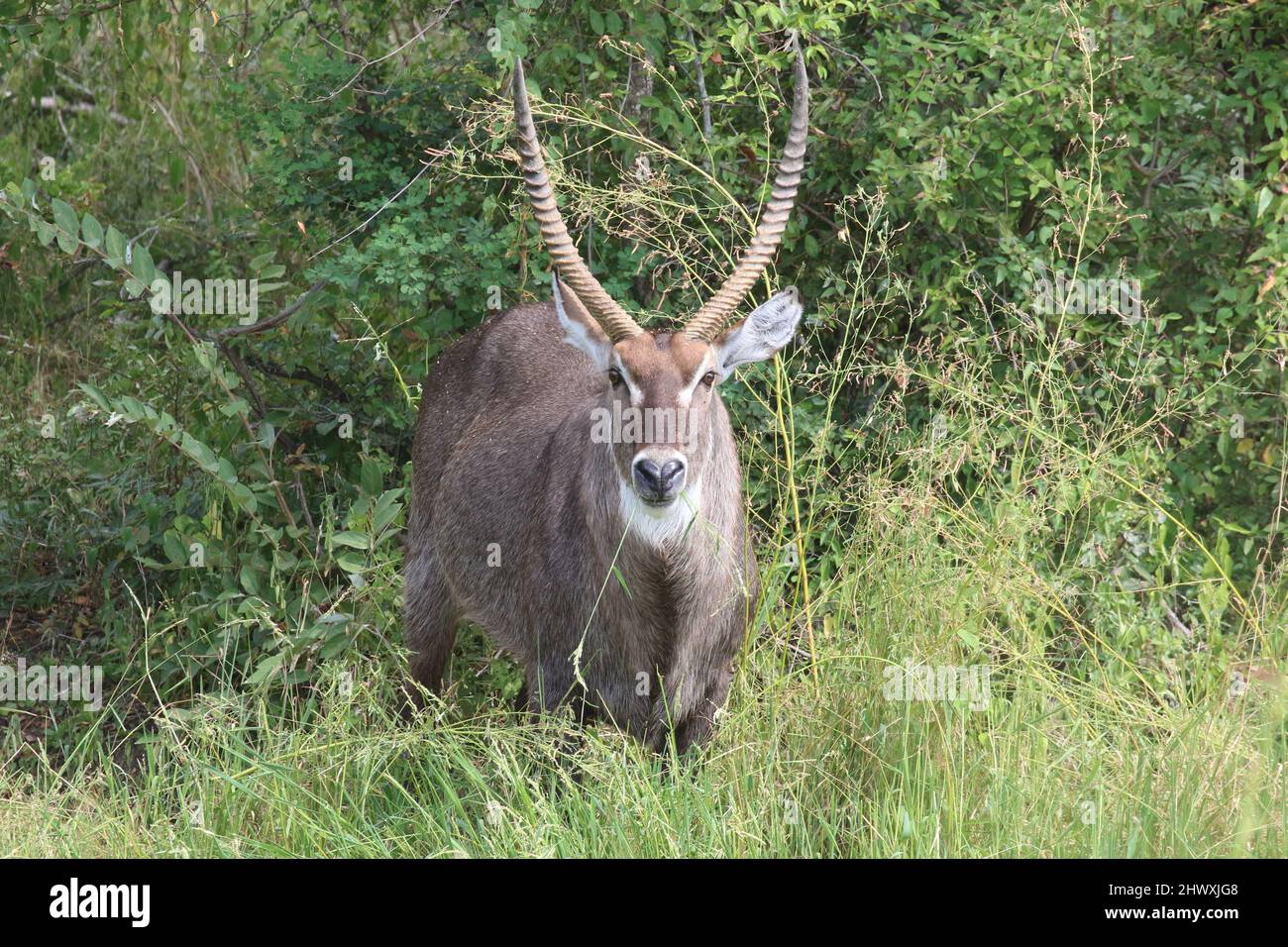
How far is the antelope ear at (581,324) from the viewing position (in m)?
4.13

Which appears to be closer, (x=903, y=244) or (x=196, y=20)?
(x=903, y=244)

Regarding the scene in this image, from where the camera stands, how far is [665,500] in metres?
3.72

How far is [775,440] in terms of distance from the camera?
452 cm

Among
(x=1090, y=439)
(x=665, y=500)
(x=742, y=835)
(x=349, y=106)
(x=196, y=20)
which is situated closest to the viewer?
(x=742, y=835)

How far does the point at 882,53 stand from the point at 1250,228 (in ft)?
4.38

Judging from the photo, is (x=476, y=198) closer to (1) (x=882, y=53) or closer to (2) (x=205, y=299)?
(2) (x=205, y=299)

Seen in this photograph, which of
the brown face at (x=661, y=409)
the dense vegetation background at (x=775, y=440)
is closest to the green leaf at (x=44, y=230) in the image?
the dense vegetation background at (x=775, y=440)

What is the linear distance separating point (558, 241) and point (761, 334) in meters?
0.59

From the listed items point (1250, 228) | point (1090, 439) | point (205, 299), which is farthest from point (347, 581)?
point (1250, 228)

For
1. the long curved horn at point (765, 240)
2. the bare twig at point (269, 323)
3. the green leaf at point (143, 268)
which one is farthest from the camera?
the bare twig at point (269, 323)

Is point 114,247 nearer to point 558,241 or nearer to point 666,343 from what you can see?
point 558,241

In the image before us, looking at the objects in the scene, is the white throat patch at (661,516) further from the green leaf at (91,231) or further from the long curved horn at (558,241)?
the green leaf at (91,231)

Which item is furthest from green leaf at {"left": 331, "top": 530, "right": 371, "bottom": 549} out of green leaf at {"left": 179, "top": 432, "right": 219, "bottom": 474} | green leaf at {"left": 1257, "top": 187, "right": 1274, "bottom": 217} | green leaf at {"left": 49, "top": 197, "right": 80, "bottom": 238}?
green leaf at {"left": 1257, "top": 187, "right": 1274, "bottom": 217}

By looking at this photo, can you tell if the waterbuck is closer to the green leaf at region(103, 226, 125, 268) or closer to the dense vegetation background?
the dense vegetation background
